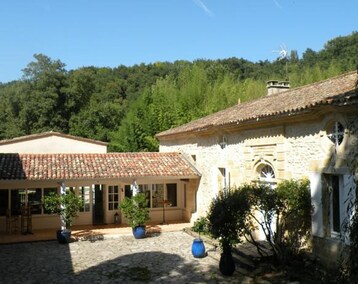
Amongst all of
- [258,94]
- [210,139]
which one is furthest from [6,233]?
[258,94]

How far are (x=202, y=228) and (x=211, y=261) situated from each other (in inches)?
180

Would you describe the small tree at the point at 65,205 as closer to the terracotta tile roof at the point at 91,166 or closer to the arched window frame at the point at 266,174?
the terracotta tile roof at the point at 91,166

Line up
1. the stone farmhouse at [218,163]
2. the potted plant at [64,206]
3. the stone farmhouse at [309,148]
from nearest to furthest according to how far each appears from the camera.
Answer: the stone farmhouse at [309,148] → the stone farmhouse at [218,163] → the potted plant at [64,206]

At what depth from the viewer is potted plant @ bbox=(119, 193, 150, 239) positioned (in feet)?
53.0

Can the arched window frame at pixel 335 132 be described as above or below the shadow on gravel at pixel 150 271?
above

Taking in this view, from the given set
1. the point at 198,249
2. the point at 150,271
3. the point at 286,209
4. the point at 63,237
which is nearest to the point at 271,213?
the point at 286,209

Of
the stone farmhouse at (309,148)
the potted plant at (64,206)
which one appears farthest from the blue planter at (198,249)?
the potted plant at (64,206)

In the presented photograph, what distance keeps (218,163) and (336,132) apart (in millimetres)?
7211

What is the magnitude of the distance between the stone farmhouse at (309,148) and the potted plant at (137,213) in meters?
3.19

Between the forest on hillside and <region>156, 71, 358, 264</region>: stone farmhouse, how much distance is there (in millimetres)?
12283

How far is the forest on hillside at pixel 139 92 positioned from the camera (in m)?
29.8

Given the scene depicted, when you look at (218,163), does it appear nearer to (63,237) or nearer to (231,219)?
(231,219)

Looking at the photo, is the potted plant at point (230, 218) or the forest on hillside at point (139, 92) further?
the forest on hillside at point (139, 92)

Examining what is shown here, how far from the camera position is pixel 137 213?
16234 millimetres
